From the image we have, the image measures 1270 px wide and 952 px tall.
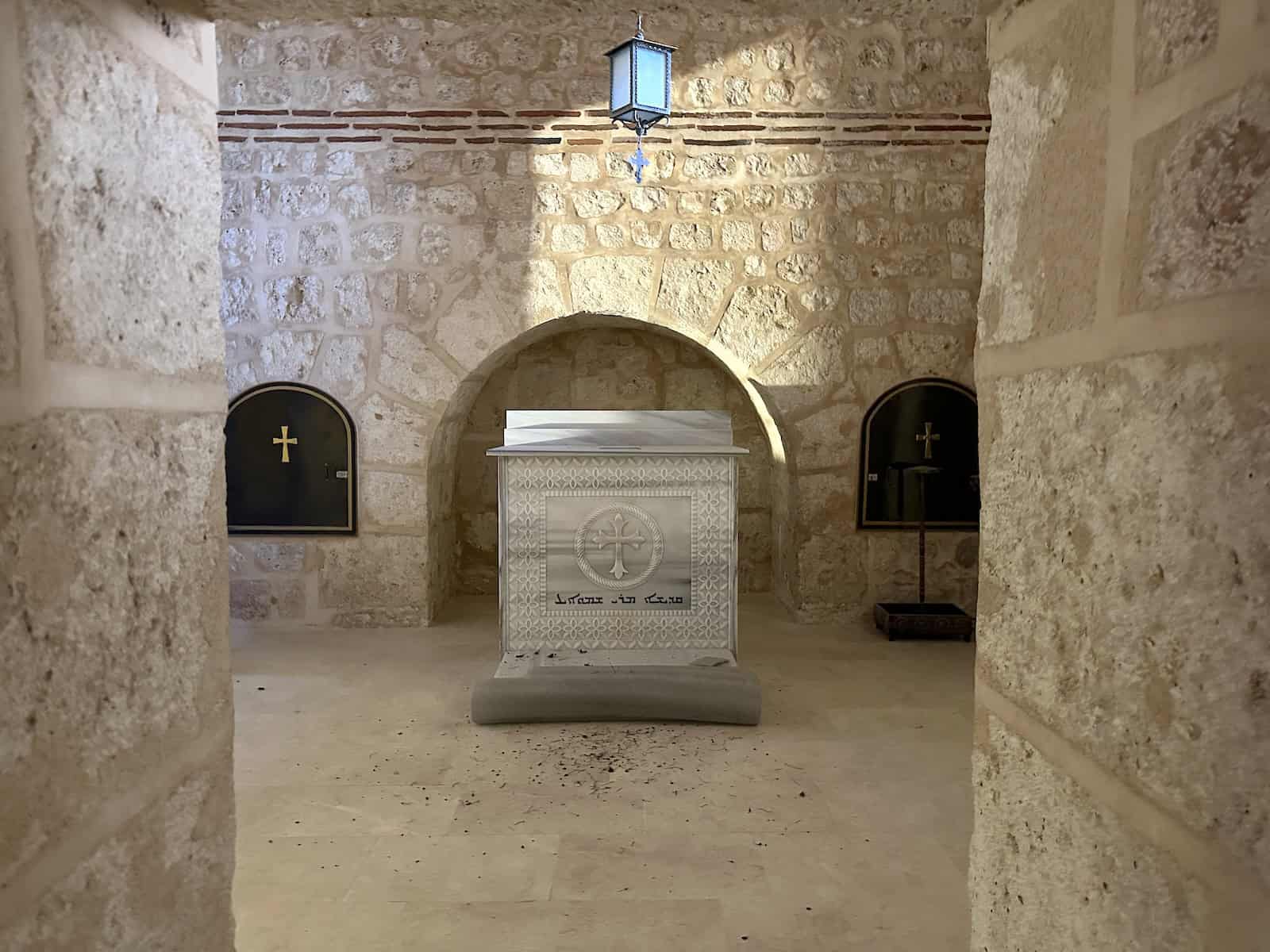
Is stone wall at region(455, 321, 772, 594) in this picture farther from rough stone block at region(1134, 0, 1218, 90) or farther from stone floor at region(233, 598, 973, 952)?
rough stone block at region(1134, 0, 1218, 90)

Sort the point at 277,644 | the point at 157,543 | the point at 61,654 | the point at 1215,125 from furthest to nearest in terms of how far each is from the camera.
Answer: the point at 277,644
the point at 157,543
the point at 61,654
the point at 1215,125

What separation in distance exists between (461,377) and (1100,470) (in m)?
3.89

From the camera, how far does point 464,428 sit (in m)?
5.27

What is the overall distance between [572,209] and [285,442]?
181cm

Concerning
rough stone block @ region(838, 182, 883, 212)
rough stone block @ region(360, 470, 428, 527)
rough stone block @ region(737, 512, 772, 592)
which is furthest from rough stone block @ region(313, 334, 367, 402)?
rough stone block @ region(838, 182, 883, 212)

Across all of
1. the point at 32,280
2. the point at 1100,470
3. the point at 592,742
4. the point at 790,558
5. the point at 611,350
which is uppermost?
the point at 611,350

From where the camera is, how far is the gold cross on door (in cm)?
443

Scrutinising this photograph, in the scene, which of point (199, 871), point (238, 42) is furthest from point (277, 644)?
point (199, 871)

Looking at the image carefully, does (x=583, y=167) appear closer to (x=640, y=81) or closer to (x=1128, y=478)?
(x=640, y=81)

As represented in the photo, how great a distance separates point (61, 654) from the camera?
0.74m

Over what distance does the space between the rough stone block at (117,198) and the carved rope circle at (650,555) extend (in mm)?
2359

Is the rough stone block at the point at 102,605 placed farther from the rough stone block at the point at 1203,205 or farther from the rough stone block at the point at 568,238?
the rough stone block at the point at 568,238

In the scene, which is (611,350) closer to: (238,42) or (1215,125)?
(238,42)

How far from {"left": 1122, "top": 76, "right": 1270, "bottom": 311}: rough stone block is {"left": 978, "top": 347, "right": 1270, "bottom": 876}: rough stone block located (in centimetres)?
5
